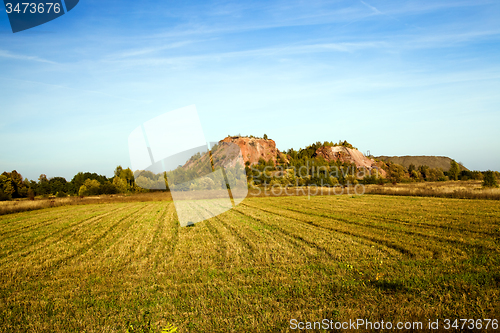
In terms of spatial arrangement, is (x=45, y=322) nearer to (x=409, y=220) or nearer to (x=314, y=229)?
(x=314, y=229)

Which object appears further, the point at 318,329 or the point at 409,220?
the point at 409,220

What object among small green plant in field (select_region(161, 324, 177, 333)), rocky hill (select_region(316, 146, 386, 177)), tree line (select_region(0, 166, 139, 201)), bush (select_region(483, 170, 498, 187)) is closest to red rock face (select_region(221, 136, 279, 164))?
rocky hill (select_region(316, 146, 386, 177))

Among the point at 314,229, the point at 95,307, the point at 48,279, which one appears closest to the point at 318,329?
the point at 95,307

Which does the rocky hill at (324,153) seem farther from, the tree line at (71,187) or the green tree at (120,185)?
the green tree at (120,185)

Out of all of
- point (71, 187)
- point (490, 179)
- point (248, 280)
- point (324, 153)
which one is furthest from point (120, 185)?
point (324, 153)

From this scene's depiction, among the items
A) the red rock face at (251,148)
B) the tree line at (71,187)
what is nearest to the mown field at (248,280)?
the tree line at (71,187)

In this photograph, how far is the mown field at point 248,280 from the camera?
545 cm

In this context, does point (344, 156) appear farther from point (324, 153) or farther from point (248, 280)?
point (248, 280)

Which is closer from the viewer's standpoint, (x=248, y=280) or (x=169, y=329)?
(x=169, y=329)

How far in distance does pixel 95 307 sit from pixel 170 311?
5.92 feet

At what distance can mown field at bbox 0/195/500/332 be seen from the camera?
5.45 m

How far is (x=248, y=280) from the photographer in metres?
7.41

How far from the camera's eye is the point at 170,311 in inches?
229

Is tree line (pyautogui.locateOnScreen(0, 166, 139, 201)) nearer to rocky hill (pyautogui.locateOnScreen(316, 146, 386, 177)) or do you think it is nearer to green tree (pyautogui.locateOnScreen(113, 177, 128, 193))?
green tree (pyautogui.locateOnScreen(113, 177, 128, 193))
